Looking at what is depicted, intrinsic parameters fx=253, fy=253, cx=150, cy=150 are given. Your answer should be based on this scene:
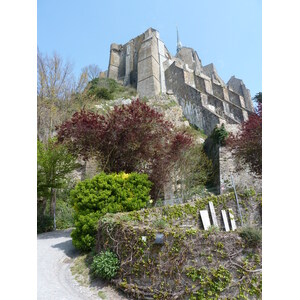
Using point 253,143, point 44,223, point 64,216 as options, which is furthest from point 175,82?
point 44,223

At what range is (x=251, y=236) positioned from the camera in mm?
4656

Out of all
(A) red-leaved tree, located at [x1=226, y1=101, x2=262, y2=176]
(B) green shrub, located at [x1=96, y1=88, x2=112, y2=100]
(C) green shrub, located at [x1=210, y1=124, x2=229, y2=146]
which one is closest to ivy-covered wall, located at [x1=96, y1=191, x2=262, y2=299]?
(A) red-leaved tree, located at [x1=226, y1=101, x2=262, y2=176]

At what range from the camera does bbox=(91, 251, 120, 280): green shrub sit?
200 inches

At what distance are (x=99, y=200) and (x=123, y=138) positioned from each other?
2.80 meters

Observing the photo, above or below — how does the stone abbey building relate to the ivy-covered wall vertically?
above

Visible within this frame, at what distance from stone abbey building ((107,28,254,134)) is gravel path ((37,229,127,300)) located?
1743cm

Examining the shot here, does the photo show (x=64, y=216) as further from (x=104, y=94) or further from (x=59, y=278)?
(x=104, y=94)

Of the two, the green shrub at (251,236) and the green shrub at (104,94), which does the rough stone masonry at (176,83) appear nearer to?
the green shrub at (104,94)

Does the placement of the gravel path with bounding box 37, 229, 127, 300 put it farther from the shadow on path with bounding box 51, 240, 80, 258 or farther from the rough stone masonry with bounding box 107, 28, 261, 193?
the rough stone masonry with bounding box 107, 28, 261, 193

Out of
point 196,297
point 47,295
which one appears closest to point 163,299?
point 196,297
